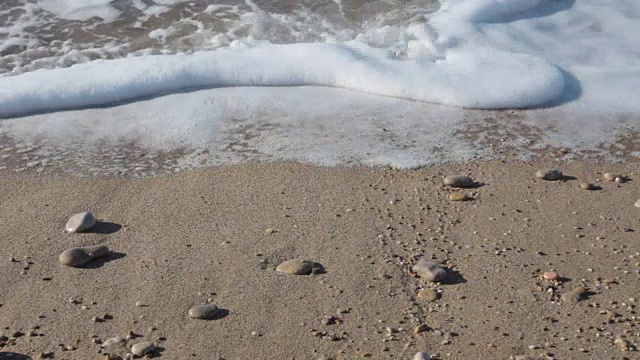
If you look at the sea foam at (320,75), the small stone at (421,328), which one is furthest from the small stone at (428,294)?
the sea foam at (320,75)

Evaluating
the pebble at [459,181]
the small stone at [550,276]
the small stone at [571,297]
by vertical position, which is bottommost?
the small stone at [571,297]

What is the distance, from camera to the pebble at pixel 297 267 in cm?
325

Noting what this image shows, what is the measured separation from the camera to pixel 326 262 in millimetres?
3318

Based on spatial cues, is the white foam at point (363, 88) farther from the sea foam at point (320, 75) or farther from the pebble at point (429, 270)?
the pebble at point (429, 270)

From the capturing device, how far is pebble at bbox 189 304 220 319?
3008 mm

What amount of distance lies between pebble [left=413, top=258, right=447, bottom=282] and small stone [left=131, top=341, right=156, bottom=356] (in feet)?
3.17

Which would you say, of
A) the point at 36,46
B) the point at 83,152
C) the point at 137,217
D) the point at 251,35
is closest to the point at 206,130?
the point at 83,152

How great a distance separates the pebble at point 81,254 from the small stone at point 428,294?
117 cm

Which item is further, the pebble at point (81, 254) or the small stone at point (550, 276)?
the pebble at point (81, 254)

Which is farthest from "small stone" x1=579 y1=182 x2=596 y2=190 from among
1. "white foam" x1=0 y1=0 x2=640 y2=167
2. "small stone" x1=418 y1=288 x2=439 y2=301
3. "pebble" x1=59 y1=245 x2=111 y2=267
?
"pebble" x1=59 y1=245 x2=111 y2=267

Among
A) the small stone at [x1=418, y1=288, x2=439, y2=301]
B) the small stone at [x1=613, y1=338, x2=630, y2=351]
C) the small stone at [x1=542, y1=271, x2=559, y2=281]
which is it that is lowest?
the small stone at [x1=613, y1=338, x2=630, y2=351]

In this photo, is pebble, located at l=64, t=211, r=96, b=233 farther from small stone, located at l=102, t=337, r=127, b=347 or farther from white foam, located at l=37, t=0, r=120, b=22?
white foam, located at l=37, t=0, r=120, b=22

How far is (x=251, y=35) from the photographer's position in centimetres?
556

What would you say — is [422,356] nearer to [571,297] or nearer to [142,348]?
[571,297]
